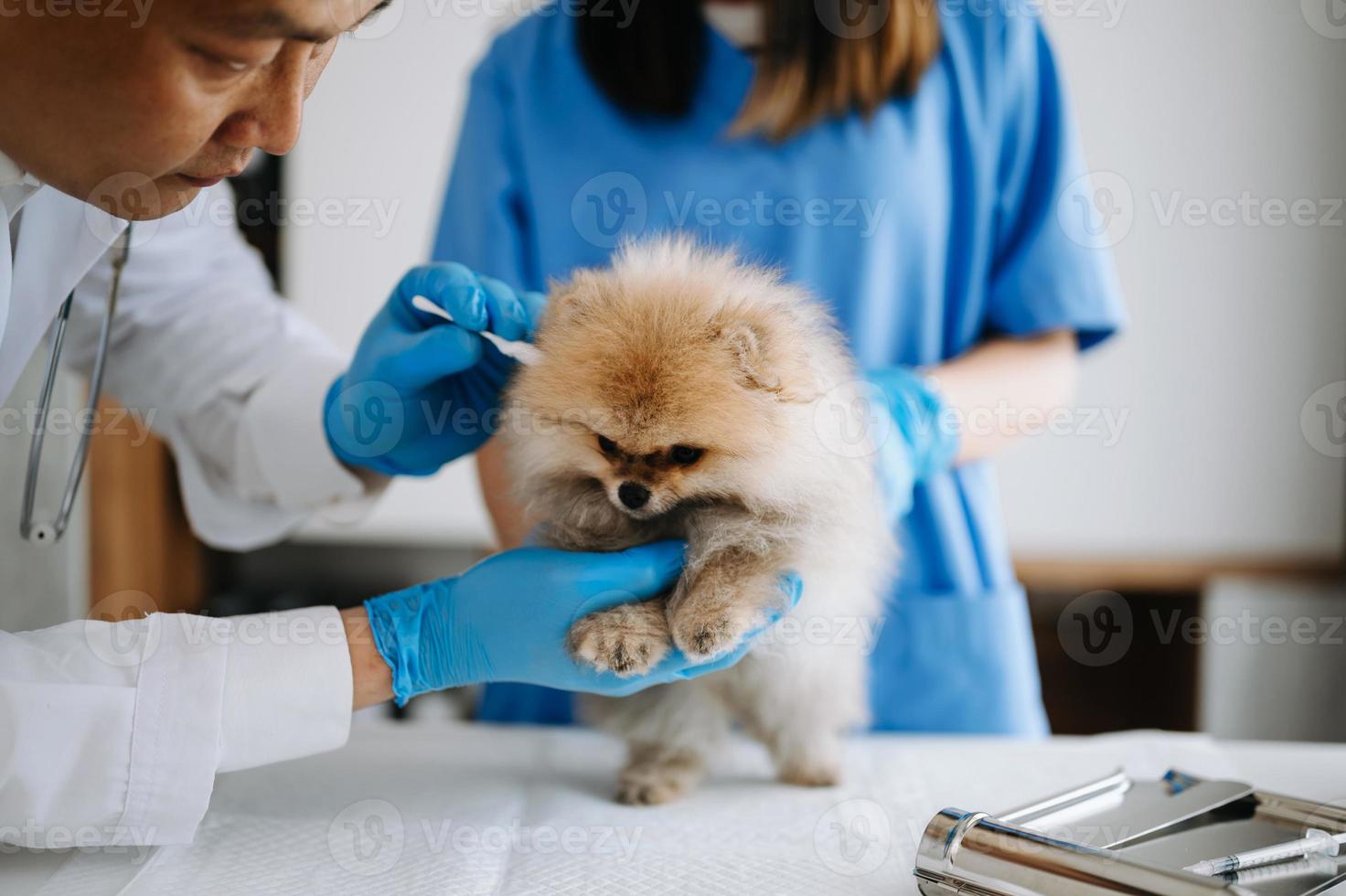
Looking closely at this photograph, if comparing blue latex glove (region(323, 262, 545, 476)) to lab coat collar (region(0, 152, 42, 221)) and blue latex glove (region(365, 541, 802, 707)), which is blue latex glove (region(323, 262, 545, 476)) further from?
lab coat collar (region(0, 152, 42, 221))

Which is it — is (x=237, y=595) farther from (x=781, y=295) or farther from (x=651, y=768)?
(x=781, y=295)

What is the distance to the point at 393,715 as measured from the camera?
3340 mm

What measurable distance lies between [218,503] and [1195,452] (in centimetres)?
293

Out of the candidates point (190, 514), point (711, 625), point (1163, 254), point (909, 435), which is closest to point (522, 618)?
point (711, 625)

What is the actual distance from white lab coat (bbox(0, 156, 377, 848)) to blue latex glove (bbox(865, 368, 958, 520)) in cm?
88

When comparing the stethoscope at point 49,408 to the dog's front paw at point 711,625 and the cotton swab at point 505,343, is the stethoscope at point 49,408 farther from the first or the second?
the dog's front paw at point 711,625

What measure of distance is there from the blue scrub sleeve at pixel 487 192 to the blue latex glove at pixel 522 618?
2.67 feet

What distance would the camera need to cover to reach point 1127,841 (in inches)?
44.7

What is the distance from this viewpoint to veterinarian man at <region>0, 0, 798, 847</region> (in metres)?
0.99

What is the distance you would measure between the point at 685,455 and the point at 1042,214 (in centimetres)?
106

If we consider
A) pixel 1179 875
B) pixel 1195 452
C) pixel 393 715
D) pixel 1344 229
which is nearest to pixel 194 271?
pixel 1179 875

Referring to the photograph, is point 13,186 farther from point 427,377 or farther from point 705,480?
point 705,480

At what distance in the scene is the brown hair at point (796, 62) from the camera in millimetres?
1813

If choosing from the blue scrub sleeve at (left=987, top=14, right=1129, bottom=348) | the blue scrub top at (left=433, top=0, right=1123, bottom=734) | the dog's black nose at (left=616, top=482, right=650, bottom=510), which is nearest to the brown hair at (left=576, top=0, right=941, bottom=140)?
the blue scrub top at (left=433, top=0, right=1123, bottom=734)
